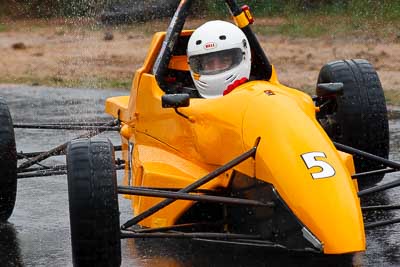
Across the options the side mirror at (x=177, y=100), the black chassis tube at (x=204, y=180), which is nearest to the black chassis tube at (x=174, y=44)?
the side mirror at (x=177, y=100)

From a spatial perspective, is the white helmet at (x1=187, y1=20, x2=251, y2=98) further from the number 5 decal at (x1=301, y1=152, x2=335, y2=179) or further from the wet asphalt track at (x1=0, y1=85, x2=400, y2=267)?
the number 5 decal at (x1=301, y1=152, x2=335, y2=179)

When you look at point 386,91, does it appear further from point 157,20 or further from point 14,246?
point 157,20

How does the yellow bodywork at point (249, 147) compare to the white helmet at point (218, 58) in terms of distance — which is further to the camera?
the white helmet at point (218, 58)

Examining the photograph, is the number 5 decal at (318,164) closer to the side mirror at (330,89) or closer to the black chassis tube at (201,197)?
the black chassis tube at (201,197)

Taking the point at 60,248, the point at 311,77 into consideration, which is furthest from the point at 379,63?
the point at 60,248

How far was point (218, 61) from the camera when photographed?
8070mm

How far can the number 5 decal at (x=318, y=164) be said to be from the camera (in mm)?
6586

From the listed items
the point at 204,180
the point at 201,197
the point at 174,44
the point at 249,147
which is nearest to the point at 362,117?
the point at 174,44

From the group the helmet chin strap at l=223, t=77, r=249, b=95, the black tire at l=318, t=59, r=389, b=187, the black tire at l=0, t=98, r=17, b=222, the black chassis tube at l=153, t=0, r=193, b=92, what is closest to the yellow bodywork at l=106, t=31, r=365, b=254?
the black chassis tube at l=153, t=0, r=193, b=92

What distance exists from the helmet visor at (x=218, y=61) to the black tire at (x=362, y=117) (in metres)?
1.11

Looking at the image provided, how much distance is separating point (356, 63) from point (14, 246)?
3198 mm

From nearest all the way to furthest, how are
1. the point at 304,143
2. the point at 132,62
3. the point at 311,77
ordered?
the point at 304,143 < the point at 311,77 < the point at 132,62

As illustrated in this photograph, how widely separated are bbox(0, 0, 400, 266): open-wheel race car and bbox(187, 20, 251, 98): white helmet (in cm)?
35

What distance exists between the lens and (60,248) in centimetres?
810
